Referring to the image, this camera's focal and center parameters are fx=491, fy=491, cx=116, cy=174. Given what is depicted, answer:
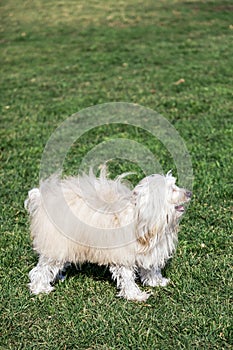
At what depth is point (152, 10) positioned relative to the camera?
1555 cm

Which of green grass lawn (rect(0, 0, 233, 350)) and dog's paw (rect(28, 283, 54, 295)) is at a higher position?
dog's paw (rect(28, 283, 54, 295))

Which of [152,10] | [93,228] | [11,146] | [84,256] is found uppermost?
[93,228]

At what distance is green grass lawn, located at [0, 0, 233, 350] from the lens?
377 centimetres

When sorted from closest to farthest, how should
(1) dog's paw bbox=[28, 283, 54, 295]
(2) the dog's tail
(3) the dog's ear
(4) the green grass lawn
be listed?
1. (3) the dog's ear
2. (4) the green grass lawn
3. (2) the dog's tail
4. (1) dog's paw bbox=[28, 283, 54, 295]

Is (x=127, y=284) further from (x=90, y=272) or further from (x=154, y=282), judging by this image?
(x=90, y=272)

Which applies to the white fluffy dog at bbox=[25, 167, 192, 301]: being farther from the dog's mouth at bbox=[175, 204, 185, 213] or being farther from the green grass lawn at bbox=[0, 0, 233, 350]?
the green grass lawn at bbox=[0, 0, 233, 350]

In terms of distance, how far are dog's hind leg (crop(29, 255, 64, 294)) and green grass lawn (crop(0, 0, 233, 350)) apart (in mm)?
78

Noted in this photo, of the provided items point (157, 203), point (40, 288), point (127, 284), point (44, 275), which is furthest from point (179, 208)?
point (40, 288)

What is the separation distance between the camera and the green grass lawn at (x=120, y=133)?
12.4 feet

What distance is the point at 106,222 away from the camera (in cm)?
368

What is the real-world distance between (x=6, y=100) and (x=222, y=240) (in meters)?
5.75

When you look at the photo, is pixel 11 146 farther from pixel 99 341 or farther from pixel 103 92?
pixel 99 341

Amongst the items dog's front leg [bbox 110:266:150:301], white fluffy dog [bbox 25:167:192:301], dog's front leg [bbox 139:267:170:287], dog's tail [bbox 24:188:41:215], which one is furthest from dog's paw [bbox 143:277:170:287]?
dog's tail [bbox 24:188:41:215]

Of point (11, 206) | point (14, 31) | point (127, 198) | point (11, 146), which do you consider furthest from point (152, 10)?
point (127, 198)
